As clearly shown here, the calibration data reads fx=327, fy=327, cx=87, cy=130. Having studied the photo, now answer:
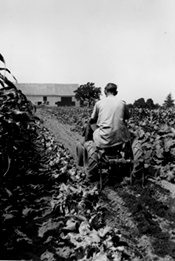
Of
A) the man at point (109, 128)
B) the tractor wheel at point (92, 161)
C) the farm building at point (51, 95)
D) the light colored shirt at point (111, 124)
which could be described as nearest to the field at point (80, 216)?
the tractor wheel at point (92, 161)

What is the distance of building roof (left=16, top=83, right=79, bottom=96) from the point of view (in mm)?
52531

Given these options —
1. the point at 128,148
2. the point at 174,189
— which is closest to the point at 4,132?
the point at 128,148

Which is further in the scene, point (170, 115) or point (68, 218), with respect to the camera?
point (170, 115)

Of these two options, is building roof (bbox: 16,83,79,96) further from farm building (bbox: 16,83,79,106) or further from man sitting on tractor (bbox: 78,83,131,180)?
man sitting on tractor (bbox: 78,83,131,180)

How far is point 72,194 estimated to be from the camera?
4141 mm

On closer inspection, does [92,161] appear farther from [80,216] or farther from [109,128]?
[80,216]

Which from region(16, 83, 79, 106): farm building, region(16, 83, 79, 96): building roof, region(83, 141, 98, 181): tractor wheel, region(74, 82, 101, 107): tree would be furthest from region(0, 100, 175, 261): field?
region(16, 83, 79, 96): building roof

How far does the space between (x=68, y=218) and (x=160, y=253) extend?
3.66ft

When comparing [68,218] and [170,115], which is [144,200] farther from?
[170,115]

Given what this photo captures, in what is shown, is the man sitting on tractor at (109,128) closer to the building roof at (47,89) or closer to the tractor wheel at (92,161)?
the tractor wheel at (92,161)

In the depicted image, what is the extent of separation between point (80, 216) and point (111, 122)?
81.2 inches

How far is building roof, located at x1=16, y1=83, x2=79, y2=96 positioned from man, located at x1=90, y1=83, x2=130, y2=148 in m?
47.1

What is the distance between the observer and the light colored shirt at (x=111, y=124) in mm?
5180

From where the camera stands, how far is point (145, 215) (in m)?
3.93
